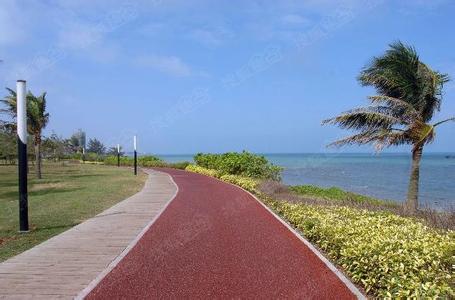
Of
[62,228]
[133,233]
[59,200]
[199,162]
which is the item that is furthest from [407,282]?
[199,162]

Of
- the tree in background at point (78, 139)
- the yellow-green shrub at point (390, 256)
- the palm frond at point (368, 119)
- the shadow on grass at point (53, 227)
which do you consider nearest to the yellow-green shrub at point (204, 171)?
the palm frond at point (368, 119)

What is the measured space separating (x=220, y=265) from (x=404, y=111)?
1152 cm

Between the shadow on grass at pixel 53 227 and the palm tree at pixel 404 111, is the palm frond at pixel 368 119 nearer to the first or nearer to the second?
the palm tree at pixel 404 111

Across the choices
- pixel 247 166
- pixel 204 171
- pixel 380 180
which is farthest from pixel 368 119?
pixel 380 180

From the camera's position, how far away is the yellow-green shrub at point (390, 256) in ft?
19.1

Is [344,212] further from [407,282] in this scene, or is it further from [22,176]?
[22,176]

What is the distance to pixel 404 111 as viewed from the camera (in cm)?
1709

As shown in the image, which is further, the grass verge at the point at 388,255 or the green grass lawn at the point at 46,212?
the green grass lawn at the point at 46,212

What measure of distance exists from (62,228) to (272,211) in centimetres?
633

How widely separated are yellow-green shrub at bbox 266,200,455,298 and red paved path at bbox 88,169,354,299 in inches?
15.1

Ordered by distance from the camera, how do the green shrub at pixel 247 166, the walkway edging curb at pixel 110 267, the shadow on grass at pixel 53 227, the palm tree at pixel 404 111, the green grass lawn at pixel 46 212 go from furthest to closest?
the green shrub at pixel 247 166
the palm tree at pixel 404 111
the shadow on grass at pixel 53 227
the green grass lawn at pixel 46 212
the walkway edging curb at pixel 110 267

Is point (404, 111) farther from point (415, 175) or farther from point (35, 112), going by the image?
point (35, 112)

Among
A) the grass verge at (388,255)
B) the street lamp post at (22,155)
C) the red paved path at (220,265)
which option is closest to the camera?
the grass verge at (388,255)

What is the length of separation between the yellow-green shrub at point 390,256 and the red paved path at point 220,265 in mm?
385
